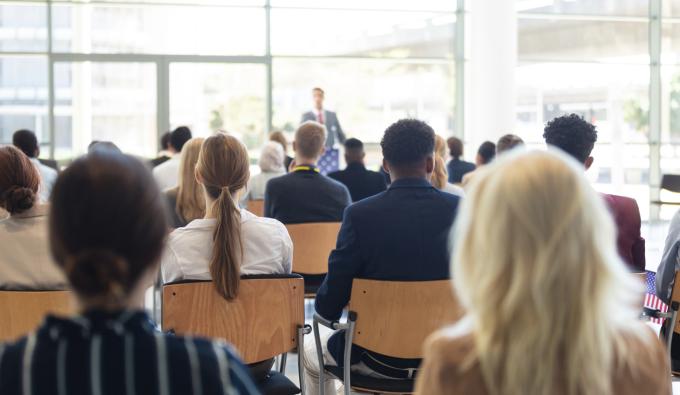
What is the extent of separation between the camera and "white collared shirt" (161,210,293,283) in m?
3.38

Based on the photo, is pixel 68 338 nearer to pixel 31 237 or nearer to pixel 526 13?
pixel 31 237

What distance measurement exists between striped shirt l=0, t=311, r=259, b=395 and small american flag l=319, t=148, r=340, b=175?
8314 mm

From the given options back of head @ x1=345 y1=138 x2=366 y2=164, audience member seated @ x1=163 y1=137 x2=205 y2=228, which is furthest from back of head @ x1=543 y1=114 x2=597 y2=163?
back of head @ x1=345 y1=138 x2=366 y2=164

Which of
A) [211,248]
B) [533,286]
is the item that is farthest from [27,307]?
[533,286]

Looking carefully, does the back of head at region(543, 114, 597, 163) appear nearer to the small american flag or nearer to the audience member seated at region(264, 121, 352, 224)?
the audience member seated at region(264, 121, 352, 224)

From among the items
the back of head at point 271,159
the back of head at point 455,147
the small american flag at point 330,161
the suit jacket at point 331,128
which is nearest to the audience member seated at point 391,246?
the back of head at point 271,159

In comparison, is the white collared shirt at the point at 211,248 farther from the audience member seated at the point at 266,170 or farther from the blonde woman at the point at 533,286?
the audience member seated at the point at 266,170

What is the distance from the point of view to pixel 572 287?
1437 mm

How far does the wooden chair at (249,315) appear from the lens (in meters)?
3.16

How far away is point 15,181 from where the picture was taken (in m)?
3.31

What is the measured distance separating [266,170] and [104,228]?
5.92 meters

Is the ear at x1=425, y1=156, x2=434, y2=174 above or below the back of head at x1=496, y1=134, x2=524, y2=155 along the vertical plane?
below

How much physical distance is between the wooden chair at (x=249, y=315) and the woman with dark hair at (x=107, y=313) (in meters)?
1.74

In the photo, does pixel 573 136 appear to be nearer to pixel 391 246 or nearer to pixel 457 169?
pixel 391 246
